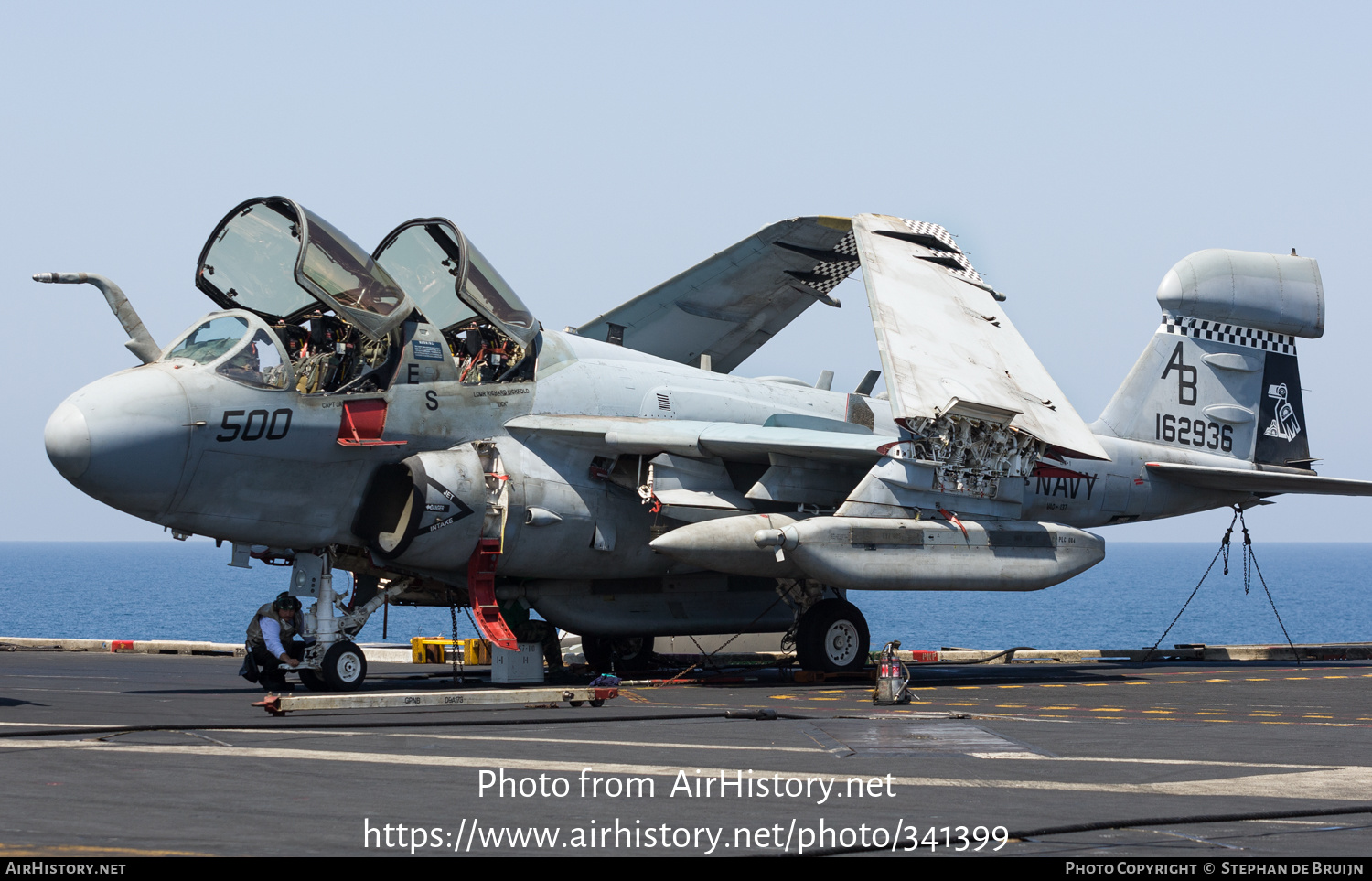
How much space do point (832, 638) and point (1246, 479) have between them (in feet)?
26.5

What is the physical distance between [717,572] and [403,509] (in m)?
4.77

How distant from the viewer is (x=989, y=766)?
991 centimetres

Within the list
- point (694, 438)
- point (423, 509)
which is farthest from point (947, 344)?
point (423, 509)

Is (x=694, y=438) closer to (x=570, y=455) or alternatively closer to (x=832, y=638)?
(x=570, y=455)

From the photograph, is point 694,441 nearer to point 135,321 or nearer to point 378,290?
point 378,290

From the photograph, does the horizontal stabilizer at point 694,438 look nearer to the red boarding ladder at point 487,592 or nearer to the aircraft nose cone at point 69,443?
the red boarding ladder at point 487,592

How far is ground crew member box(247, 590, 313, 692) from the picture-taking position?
1580 centimetres

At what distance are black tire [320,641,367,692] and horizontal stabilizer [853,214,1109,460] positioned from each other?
7.05m

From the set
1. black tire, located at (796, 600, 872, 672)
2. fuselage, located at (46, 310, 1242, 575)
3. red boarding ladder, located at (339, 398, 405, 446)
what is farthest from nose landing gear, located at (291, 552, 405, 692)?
black tire, located at (796, 600, 872, 672)

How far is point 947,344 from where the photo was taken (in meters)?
19.1

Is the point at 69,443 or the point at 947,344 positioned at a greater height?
the point at 947,344

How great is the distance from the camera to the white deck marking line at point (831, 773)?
8.84m

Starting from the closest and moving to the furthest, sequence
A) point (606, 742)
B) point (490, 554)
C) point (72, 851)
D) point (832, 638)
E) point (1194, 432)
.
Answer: point (72, 851) → point (606, 742) → point (490, 554) → point (832, 638) → point (1194, 432)

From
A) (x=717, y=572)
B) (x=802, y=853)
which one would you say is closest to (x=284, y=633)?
(x=717, y=572)
